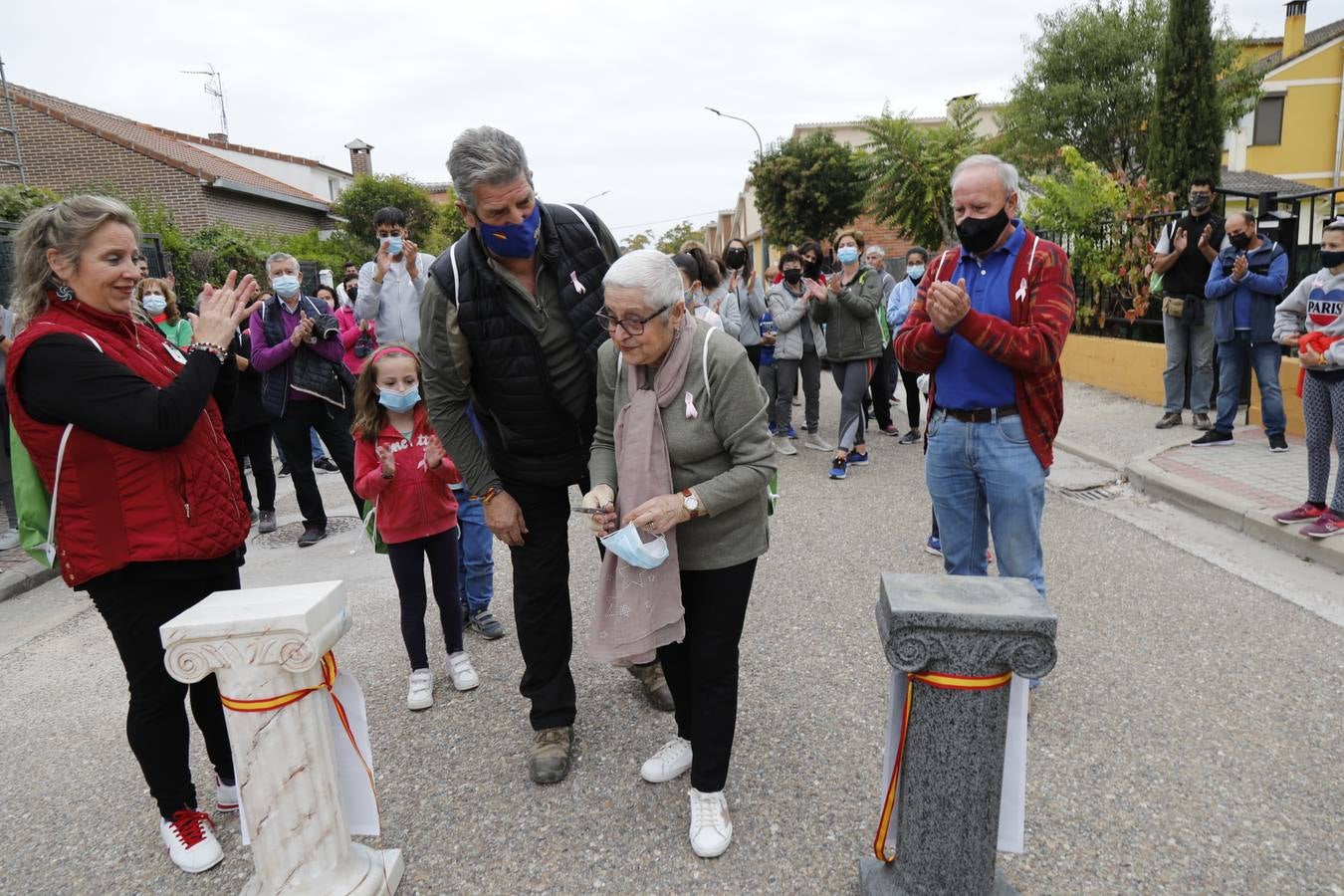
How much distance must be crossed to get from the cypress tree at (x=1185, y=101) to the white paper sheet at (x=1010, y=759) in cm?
1744

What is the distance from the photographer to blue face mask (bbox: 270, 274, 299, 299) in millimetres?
6078

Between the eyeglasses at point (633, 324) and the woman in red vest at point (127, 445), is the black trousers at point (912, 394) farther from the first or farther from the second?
the woman in red vest at point (127, 445)

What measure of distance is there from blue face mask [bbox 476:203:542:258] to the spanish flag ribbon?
1.78 meters

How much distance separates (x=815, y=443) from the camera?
863 centimetres

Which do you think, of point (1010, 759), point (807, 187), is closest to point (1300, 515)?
point (1010, 759)

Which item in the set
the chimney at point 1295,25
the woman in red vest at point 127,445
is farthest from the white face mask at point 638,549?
the chimney at point 1295,25

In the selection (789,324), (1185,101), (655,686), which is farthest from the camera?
(1185,101)

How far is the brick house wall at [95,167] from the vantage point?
23281mm

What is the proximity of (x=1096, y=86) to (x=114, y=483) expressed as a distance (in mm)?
35044

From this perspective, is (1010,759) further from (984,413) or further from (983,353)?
(983,353)

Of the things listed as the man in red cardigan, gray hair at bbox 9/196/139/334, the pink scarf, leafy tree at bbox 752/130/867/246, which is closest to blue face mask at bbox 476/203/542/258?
the pink scarf

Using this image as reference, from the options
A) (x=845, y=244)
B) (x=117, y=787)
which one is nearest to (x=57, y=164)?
(x=845, y=244)

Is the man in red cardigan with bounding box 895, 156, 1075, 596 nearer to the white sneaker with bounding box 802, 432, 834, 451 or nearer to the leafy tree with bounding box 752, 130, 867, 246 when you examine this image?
the white sneaker with bounding box 802, 432, 834, 451

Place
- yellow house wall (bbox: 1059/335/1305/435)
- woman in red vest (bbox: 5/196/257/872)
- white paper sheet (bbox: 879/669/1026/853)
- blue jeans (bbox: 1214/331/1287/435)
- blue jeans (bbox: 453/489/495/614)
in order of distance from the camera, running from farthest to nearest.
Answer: yellow house wall (bbox: 1059/335/1305/435)
blue jeans (bbox: 1214/331/1287/435)
blue jeans (bbox: 453/489/495/614)
woman in red vest (bbox: 5/196/257/872)
white paper sheet (bbox: 879/669/1026/853)
